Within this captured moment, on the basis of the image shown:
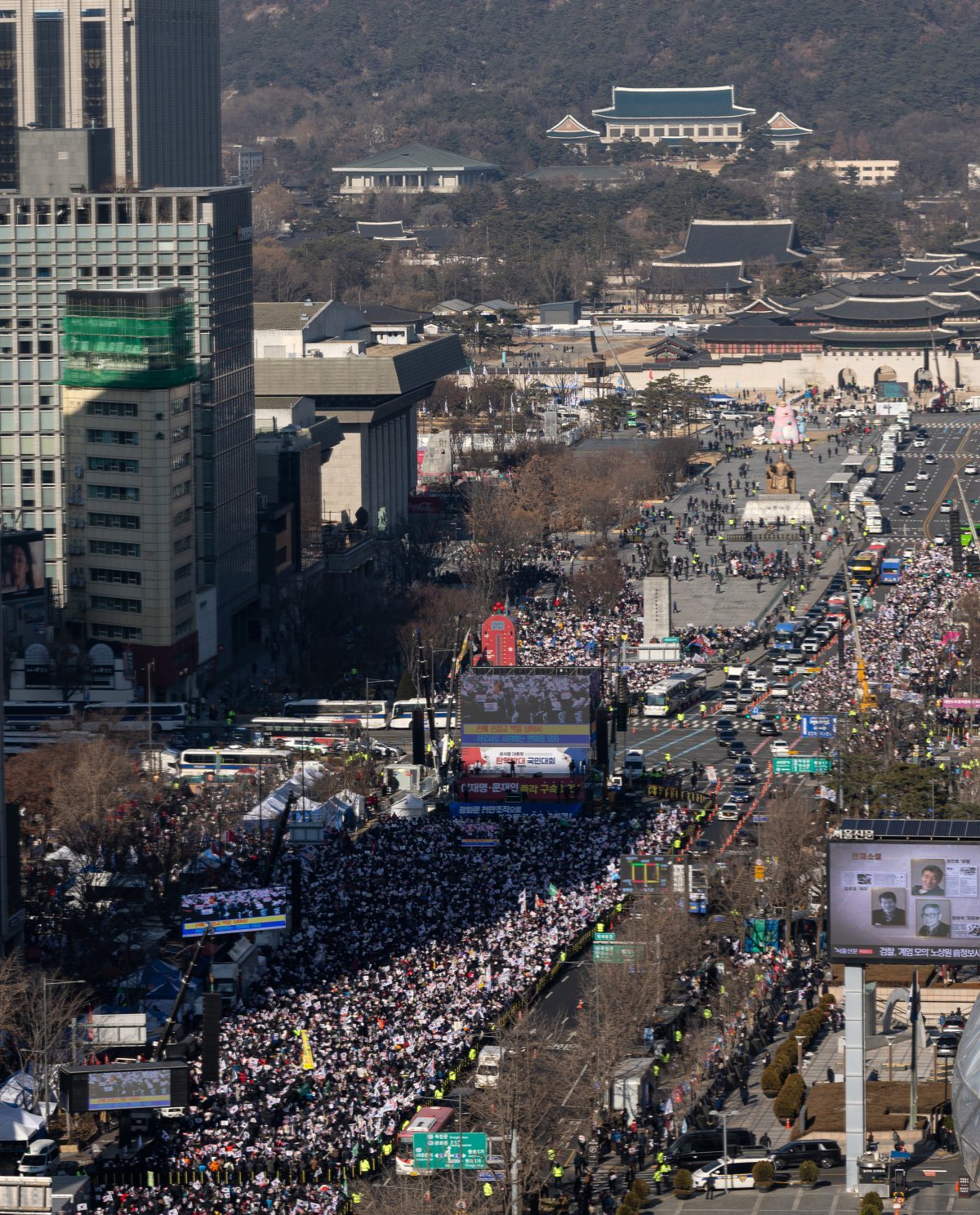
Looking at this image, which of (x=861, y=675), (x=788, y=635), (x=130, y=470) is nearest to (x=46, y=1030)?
(x=130, y=470)

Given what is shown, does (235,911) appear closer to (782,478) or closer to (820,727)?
(820,727)

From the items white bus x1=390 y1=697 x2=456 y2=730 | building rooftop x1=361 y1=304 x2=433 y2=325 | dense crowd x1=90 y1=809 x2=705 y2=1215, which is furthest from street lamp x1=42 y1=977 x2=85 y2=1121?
building rooftop x1=361 y1=304 x2=433 y2=325

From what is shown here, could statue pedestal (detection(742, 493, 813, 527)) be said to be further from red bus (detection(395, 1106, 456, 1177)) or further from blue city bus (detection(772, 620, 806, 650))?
red bus (detection(395, 1106, 456, 1177))

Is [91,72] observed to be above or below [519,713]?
above

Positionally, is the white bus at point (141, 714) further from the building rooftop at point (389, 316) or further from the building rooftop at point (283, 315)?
the building rooftop at point (389, 316)

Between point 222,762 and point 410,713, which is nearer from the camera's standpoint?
point 222,762

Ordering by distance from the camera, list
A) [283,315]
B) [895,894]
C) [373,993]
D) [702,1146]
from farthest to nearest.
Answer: [283,315] → [373,993] → [702,1146] → [895,894]

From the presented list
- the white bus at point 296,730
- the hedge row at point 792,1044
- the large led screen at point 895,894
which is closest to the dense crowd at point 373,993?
the hedge row at point 792,1044
